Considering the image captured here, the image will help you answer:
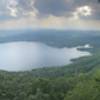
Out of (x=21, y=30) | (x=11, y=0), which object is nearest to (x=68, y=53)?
(x=21, y=30)

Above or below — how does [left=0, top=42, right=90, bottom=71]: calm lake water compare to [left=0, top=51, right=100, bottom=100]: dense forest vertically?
above

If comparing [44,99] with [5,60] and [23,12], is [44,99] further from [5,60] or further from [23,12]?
[23,12]

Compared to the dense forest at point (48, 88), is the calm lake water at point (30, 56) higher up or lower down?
higher up

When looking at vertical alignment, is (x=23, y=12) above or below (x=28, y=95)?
above

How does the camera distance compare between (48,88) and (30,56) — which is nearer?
(48,88)

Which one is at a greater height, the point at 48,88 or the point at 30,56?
the point at 30,56

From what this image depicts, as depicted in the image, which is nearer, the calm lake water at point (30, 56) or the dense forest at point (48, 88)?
the dense forest at point (48, 88)

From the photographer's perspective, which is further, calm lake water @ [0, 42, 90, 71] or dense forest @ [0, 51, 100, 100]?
calm lake water @ [0, 42, 90, 71]

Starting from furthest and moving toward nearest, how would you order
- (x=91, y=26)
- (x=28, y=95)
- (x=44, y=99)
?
(x=91, y=26), (x=28, y=95), (x=44, y=99)
